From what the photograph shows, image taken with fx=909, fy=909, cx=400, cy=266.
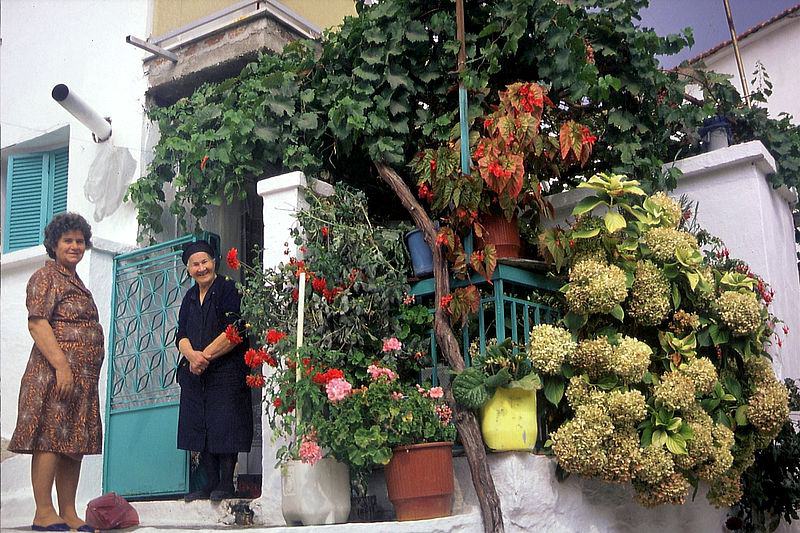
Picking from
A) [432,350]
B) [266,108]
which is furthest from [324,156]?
[432,350]

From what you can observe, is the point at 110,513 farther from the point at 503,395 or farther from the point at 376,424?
the point at 503,395

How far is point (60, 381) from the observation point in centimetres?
454

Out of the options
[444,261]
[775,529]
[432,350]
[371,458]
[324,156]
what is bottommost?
[775,529]

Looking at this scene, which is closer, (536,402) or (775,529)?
(536,402)

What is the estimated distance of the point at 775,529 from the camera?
5.87 meters

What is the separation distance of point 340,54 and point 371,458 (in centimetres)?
255

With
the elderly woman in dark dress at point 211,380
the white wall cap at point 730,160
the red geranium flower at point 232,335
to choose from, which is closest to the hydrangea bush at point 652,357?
the white wall cap at point 730,160

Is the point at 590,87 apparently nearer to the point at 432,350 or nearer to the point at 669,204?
the point at 669,204

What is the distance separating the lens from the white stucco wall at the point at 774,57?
7.58 metres

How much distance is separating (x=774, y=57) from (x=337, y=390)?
5.52 m

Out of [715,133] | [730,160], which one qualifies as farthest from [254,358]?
[715,133]

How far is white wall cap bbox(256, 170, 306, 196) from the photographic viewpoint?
209 inches

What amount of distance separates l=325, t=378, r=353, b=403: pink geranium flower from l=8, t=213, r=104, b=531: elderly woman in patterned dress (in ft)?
4.28

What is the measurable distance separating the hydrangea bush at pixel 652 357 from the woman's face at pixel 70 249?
2.50 meters
